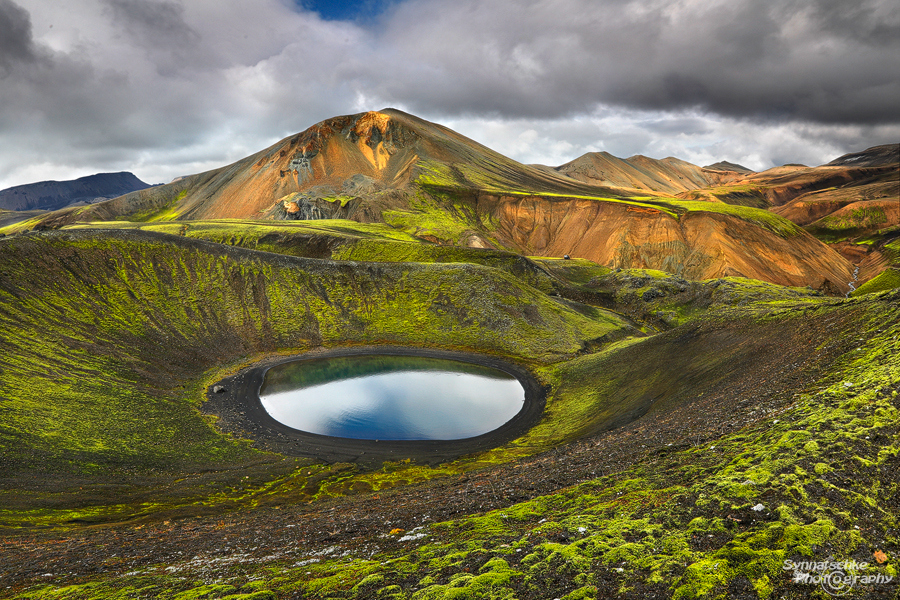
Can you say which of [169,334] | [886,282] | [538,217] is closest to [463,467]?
[169,334]

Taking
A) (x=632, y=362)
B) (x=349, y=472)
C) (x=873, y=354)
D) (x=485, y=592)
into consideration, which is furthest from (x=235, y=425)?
(x=873, y=354)

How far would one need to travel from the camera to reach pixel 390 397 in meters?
50.8

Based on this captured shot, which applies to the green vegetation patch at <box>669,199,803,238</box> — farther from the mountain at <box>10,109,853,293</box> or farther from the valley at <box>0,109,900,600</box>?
the valley at <box>0,109,900,600</box>

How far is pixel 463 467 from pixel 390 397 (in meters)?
19.7

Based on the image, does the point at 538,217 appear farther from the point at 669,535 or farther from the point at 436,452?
the point at 669,535

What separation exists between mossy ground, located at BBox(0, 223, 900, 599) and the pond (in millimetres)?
5846

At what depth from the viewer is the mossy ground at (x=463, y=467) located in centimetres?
1091

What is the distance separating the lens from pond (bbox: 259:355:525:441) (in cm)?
4260

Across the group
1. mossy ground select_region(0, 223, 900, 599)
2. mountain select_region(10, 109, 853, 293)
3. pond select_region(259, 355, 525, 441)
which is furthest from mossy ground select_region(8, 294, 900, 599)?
mountain select_region(10, 109, 853, 293)

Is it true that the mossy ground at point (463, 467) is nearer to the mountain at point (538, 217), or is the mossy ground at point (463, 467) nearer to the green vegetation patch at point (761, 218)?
the mountain at point (538, 217)

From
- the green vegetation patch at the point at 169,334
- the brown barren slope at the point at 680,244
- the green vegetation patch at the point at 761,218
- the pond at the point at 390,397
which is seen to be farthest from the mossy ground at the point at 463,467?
the green vegetation patch at the point at 761,218

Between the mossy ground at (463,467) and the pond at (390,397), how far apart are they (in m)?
5.85

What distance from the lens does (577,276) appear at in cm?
10425

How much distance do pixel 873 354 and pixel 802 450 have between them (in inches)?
450
